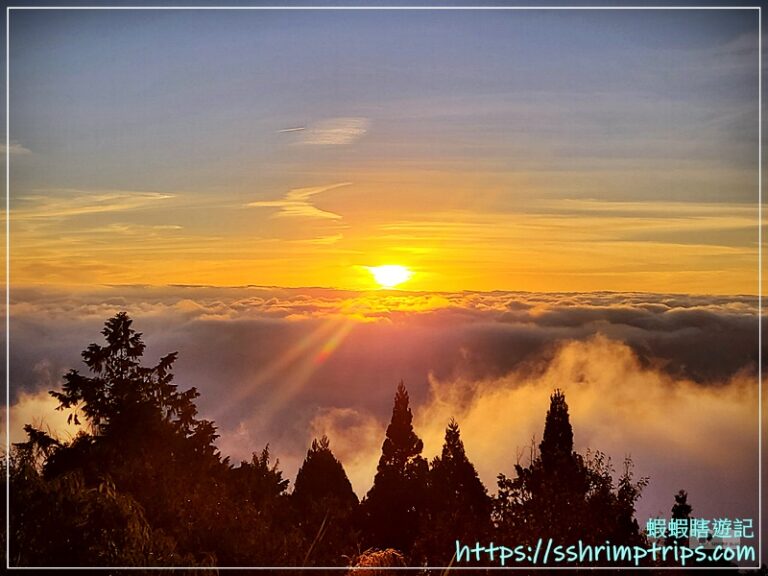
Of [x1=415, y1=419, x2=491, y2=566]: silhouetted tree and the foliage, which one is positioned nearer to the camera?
the foliage

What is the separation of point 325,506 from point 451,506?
1.56 metres

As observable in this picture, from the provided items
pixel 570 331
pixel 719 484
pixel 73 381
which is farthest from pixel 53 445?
pixel 570 331

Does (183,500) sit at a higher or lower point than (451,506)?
lower

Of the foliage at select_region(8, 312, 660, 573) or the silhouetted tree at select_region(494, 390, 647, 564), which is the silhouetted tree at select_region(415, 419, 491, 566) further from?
the silhouetted tree at select_region(494, 390, 647, 564)

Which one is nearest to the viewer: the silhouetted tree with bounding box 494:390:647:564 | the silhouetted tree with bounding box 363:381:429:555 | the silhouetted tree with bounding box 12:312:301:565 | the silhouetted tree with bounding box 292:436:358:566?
the silhouetted tree with bounding box 12:312:301:565

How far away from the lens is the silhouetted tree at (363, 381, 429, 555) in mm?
10602

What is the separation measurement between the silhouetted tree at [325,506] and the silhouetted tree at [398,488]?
1.02ft

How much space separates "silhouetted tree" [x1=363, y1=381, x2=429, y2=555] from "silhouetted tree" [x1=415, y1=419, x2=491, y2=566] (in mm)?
286

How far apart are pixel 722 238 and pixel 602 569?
180 inches

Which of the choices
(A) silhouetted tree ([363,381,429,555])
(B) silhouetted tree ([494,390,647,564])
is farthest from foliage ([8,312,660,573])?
(A) silhouetted tree ([363,381,429,555])

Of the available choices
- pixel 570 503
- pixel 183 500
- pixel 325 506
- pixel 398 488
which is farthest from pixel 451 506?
pixel 398 488

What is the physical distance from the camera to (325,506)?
9.56 metres

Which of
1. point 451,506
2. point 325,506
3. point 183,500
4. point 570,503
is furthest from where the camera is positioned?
point 325,506

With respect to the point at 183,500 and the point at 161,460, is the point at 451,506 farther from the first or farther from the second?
the point at 161,460
